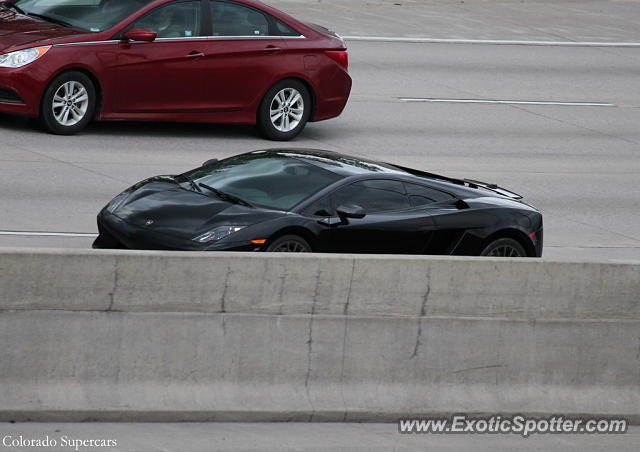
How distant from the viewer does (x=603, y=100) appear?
71.7 ft

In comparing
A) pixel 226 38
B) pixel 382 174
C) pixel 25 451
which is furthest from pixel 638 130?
pixel 25 451

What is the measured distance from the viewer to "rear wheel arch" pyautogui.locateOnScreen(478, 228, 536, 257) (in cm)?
1180

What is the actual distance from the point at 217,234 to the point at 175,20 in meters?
6.85

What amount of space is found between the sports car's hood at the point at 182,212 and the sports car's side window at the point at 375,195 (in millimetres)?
779

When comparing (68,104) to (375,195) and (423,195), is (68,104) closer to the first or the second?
(375,195)

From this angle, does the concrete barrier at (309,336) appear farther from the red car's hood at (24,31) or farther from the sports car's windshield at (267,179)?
the red car's hood at (24,31)

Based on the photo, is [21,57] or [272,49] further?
[272,49]

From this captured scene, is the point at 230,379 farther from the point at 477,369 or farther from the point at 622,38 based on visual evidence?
the point at 622,38

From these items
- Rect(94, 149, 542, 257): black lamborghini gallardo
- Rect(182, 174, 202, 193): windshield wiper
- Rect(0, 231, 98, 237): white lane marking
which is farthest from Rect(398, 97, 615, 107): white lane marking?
Rect(182, 174, 202, 193): windshield wiper

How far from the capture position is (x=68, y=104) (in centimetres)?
1588

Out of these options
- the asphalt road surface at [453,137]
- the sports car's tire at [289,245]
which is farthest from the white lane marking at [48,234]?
the sports car's tire at [289,245]

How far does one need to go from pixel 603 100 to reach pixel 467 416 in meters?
14.3

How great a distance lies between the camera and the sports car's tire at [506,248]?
11.8m

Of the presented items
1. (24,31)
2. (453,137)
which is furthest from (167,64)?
(453,137)
